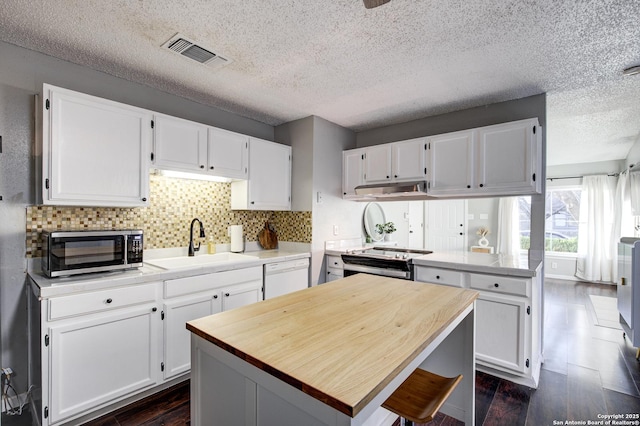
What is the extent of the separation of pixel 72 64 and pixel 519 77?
11.0ft

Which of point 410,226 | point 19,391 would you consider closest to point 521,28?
point 19,391

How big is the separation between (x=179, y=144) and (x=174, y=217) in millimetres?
709

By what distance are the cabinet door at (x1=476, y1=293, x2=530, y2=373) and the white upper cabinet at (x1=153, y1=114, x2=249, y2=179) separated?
2473mm

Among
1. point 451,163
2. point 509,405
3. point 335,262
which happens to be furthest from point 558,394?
point 335,262

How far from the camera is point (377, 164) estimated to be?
337 cm

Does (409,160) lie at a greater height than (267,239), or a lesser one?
greater

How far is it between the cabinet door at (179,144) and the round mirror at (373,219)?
222cm

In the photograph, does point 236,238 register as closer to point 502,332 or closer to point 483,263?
point 483,263

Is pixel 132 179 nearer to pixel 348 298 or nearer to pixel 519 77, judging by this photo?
pixel 348 298

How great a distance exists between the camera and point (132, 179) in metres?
2.23

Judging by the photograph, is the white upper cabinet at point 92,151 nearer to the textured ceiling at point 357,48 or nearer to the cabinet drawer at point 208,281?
the textured ceiling at point 357,48

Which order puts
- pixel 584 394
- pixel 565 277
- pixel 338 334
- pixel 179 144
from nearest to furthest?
1. pixel 338 334
2. pixel 584 394
3. pixel 179 144
4. pixel 565 277

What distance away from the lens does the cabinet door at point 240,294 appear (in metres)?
2.53

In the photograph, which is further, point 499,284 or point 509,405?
point 499,284
